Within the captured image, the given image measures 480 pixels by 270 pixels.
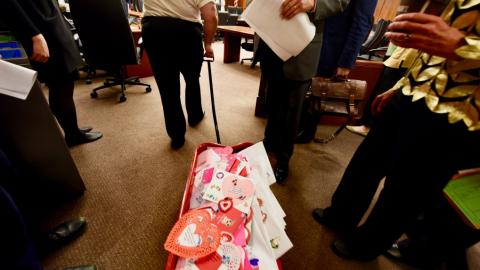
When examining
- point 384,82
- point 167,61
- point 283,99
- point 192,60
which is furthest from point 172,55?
point 384,82

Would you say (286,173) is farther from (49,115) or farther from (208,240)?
(49,115)

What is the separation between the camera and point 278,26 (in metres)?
0.93

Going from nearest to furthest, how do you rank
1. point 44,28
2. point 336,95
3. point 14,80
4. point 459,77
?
point 459,77 → point 14,80 → point 44,28 → point 336,95

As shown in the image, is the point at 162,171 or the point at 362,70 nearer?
the point at 162,171

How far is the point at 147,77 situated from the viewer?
3170mm

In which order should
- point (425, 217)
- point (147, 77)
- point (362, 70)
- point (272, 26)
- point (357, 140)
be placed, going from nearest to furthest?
point (272, 26), point (425, 217), point (362, 70), point (357, 140), point (147, 77)

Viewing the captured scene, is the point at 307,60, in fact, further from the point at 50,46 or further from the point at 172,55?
the point at 50,46

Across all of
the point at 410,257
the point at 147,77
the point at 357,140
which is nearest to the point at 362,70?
the point at 357,140

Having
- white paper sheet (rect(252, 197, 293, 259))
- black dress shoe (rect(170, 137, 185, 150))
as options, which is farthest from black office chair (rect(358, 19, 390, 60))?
white paper sheet (rect(252, 197, 293, 259))

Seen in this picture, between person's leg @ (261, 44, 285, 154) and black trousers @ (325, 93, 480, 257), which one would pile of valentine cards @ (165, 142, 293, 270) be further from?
person's leg @ (261, 44, 285, 154)

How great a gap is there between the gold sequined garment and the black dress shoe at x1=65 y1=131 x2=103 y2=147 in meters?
2.05

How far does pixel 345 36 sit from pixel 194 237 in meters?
1.35

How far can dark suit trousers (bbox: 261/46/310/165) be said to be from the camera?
1.19 meters

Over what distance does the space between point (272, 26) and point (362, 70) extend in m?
1.41
